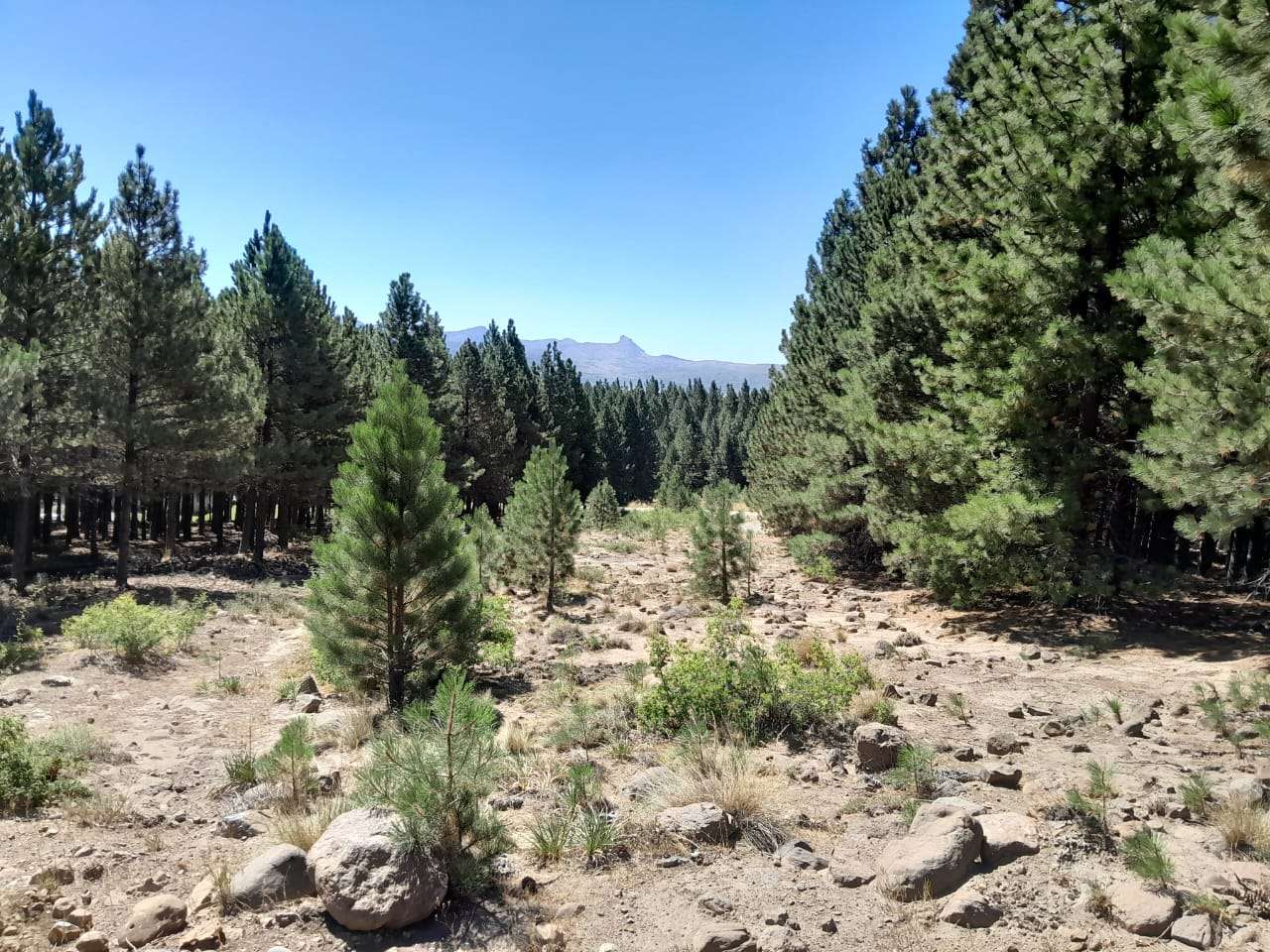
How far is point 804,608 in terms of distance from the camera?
16188 mm

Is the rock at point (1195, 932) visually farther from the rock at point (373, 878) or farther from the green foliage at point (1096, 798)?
the rock at point (373, 878)

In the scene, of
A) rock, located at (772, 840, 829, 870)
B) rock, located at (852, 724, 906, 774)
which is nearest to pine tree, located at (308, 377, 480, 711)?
rock, located at (852, 724, 906, 774)

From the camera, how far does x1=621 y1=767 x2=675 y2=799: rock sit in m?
5.81

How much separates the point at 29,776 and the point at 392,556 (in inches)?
148

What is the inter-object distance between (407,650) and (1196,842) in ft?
26.0

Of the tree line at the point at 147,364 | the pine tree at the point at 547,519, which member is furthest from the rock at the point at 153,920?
the pine tree at the point at 547,519

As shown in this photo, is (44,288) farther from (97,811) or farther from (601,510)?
(601,510)

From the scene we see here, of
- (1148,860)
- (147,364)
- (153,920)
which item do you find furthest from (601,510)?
(1148,860)

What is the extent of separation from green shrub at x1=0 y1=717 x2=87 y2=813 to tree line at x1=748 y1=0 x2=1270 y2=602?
33.1 feet

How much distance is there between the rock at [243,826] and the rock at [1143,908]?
18.6 feet

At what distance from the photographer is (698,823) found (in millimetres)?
5098

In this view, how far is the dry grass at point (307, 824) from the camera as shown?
484cm

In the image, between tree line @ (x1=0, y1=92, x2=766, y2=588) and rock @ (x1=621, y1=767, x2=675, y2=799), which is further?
tree line @ (x1=0, y1=92, x2=766, y2=588)

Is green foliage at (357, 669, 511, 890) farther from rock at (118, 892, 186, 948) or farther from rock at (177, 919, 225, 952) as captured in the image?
rock at (118, 892, 186, 948)
